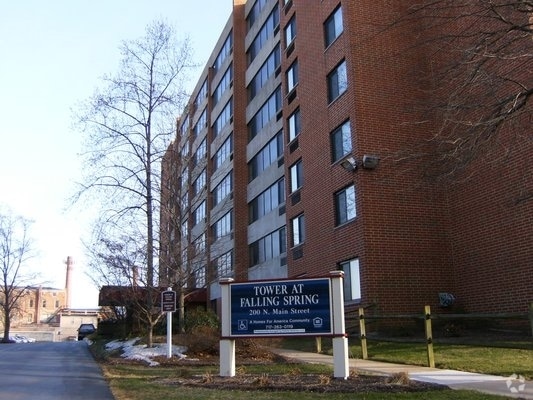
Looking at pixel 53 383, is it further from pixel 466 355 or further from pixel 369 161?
pixel 369 161

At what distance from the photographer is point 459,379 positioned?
9.95 m

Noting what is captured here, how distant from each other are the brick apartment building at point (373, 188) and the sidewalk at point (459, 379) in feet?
15.3

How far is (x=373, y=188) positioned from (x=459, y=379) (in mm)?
10234

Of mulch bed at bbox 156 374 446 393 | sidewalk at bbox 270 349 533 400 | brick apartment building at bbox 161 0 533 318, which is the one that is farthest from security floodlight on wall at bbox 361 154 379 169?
mulch bed at bbox 156 374 446 393

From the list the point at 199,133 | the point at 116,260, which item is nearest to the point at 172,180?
the point at 116,260

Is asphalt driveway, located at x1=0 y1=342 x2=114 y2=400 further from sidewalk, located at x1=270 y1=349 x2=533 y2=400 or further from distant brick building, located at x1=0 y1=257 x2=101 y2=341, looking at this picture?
distant brick building, located at x1=0 y1=257 x2=101 y2=341

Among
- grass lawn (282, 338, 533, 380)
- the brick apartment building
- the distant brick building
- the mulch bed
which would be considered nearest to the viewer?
the mulch bed

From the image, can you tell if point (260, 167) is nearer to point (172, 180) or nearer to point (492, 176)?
point (172, 180)

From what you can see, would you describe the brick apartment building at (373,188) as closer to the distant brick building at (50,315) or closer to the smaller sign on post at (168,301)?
the smaller sign on post at (168,301)

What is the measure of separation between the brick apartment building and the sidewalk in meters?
4.65

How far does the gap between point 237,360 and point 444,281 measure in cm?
857

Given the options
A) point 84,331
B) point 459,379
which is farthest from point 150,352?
point 84,331

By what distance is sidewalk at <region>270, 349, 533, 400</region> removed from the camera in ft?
28.2

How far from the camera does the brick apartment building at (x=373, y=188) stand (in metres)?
17.3
